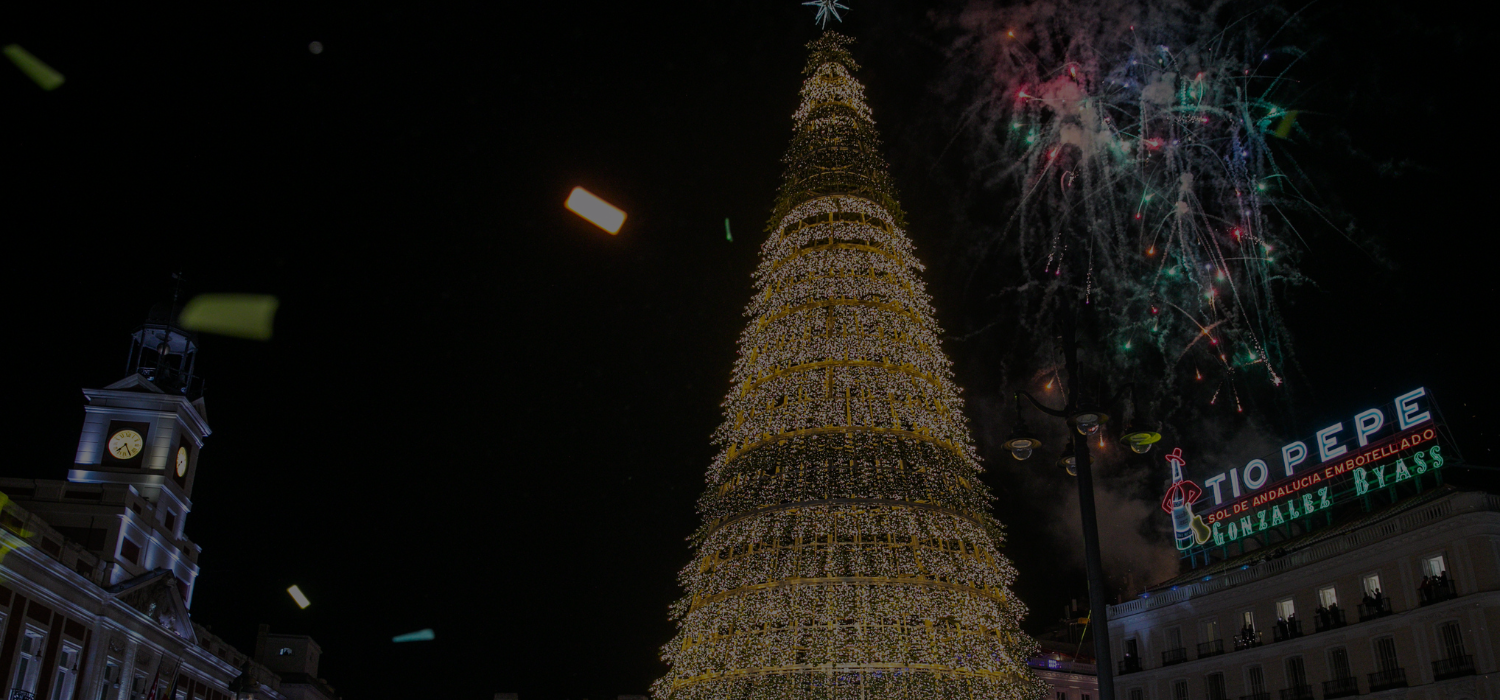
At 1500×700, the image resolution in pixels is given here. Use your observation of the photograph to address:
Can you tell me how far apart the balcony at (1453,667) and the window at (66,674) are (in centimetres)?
4022

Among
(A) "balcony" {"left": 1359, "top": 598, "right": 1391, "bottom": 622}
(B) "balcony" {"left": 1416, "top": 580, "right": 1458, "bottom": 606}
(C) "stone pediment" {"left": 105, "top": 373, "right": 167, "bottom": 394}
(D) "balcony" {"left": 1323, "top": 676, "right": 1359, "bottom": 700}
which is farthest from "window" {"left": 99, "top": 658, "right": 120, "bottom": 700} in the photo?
(B) "balcony" {"left": 1416, "top": 580, "right": 1458, "bottom": 606}

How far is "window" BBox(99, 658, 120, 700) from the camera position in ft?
105

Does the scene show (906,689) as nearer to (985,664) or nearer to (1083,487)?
(985,664)

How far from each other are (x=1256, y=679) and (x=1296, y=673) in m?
1.76

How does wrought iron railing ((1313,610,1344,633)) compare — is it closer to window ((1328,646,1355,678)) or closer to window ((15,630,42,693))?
window ((1328,646,1355,678))

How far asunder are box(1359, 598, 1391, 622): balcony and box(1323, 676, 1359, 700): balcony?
212 centimetres

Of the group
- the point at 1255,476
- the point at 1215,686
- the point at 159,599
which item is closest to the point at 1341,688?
the point at 1215,686

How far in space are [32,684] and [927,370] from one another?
82.7 ft

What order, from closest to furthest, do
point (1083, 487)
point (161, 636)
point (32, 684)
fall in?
1. point (1083, 487)
2. point (32, 684)
3. point (161, 636)

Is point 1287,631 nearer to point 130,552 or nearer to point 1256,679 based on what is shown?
point 1256,679

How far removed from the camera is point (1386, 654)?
105 ft

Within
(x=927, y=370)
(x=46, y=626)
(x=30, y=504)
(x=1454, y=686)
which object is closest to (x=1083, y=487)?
(x=927, y=370)

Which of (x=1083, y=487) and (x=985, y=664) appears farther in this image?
(x=985, y=664)

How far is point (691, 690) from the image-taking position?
66.0 ft
